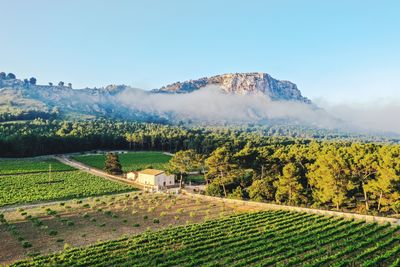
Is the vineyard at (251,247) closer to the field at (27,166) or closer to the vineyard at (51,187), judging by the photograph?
the vineyard at (51,187)

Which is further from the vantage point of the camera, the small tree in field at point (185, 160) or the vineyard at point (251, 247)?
the small tree in field at point (185, 160)

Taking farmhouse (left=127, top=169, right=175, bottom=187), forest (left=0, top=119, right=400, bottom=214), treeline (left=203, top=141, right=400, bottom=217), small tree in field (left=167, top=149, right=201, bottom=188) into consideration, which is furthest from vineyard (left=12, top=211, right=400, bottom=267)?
farmhouse (left=127, top=169, right=175, bottom=187)

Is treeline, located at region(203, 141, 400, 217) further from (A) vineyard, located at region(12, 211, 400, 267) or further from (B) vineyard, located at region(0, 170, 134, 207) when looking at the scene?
(B) vineyard, located at region(0, 170, 134, 207)

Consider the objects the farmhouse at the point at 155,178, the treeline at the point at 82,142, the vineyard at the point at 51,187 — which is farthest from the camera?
the treeline at the point at 82,142

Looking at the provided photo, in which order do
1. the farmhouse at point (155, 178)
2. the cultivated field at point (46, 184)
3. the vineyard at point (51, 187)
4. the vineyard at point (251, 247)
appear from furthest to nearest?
the farmhouse at point (155, 178), the cultivated field at point (46, 184), the vineyard at point (51, 187), the vineyard at point (251, 247)

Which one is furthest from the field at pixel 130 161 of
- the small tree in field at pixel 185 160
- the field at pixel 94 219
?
the field at pixel 94 219

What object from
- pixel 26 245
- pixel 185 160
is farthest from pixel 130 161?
pixel 26 245

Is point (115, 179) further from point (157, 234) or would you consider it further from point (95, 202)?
point (157, 234)
